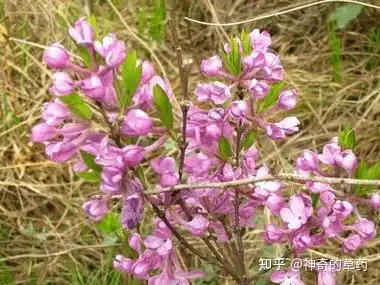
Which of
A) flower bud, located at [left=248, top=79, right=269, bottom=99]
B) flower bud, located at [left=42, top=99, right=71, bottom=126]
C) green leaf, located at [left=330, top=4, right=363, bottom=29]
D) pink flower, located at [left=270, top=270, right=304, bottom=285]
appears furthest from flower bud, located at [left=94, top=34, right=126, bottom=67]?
green leaf, located at [left=330, top=4, right=363, bottom=29]

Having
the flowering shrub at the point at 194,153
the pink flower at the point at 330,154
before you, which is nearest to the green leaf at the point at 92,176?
the flowering shrub at the point at 194,153

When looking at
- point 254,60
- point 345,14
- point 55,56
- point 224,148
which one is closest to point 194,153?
point 224,148

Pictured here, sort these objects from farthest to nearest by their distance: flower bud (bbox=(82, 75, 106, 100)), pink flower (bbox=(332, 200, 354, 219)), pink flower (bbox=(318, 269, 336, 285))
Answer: pink flower (bbox=(318, 269, 336, 285)) < pink flower (bbox=(332, 200, 354, 219)) < flower bud (bbox=(82, 75, 106, 100))

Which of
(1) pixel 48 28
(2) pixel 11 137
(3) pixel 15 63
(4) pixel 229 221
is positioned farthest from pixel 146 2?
(4) pixel 229 221

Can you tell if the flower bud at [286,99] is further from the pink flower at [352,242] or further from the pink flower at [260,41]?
the pink flower at [352,242]

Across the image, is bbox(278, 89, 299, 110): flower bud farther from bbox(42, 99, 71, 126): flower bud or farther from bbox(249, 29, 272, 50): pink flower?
bbox(42, 99, 71, 126): flower bud

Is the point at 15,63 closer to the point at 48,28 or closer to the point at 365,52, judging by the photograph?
the point at 48,28
